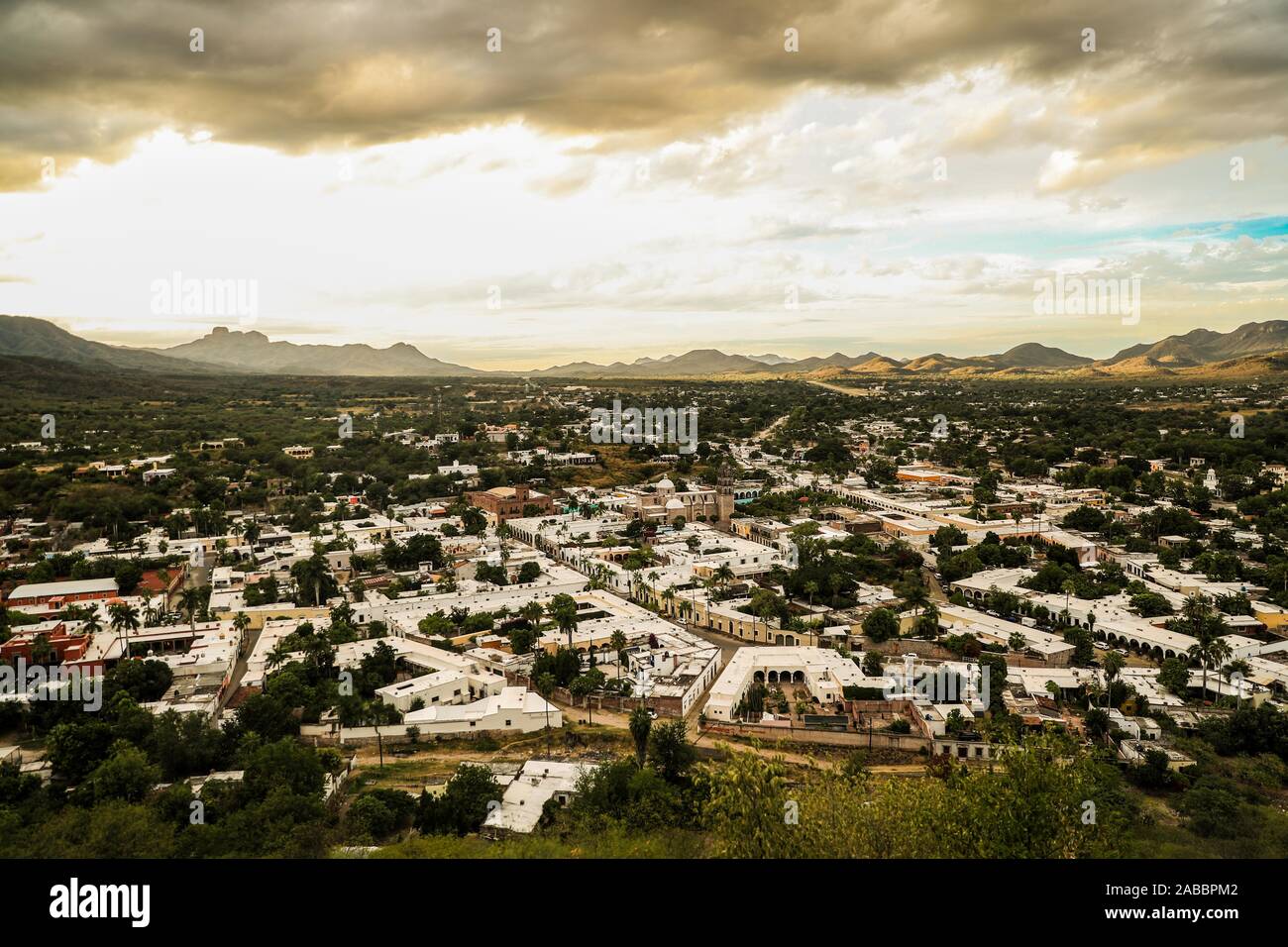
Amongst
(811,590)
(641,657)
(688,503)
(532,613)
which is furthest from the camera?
(688,503)

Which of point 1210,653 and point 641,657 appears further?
point 641,657

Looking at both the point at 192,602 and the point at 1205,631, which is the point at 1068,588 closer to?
the point at 1205,631

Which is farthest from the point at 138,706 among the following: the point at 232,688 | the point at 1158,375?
the point at 1158,375

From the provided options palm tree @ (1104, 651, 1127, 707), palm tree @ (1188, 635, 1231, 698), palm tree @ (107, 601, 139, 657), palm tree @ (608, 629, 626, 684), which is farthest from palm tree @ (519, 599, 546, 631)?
palm tree @ (1188, 635, 1231, 698)

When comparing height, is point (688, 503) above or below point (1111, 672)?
above

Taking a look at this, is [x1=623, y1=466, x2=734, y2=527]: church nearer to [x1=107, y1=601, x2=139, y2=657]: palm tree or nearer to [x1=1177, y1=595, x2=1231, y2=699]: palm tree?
[x1=1177, y1=595, x2=1231, y2=699]: palm tree

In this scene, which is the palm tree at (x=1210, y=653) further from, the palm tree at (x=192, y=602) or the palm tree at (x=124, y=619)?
the palm tree at (x=124, y=619)

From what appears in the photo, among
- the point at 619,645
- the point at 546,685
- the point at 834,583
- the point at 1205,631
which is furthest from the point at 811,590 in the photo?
the point at 1205,631

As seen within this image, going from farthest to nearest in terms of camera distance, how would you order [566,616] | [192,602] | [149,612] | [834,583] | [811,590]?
[834,583], [811,590], [149,612], [192,602], [566,616]
